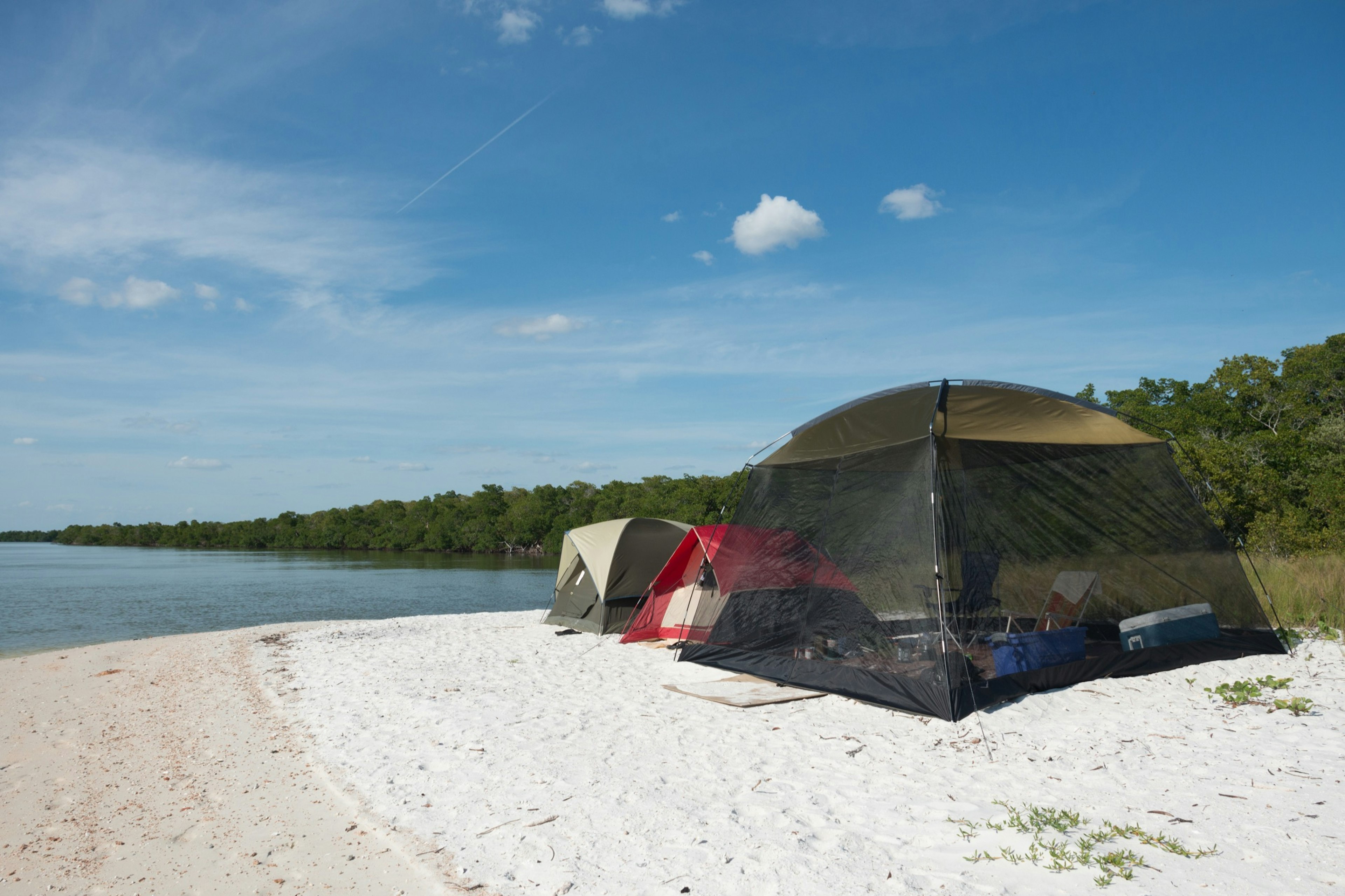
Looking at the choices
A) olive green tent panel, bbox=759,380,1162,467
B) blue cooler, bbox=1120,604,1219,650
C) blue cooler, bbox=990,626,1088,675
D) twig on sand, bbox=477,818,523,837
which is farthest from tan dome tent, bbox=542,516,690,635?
twig on sand, bbox=477,818,523,837

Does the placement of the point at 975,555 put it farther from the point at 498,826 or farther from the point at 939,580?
the point at 498,826

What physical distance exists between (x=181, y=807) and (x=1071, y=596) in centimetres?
693

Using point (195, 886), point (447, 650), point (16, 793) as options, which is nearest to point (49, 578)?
point (447, 650)

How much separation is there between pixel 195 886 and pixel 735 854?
2.49 metres

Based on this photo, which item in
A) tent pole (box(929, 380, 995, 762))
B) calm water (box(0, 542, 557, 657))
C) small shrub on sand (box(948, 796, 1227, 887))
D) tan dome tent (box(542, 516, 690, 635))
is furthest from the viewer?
calm water (box(0, 542, 557, 657))

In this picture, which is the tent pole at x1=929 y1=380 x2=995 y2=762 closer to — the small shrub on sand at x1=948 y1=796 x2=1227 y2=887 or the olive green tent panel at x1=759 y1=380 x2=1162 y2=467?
the olive green tent panel at x1=759 y1=380 x2=1162 y2=467

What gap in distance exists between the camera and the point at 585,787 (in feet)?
14.2

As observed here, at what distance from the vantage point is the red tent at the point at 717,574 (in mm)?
6871

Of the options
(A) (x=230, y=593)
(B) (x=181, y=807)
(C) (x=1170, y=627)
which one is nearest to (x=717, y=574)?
(C) (x=1170, y=627)

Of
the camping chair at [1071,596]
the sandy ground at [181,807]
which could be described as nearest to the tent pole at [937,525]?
the camping chair at [1071,596]

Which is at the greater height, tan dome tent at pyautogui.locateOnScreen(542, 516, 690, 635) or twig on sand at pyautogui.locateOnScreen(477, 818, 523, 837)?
tan dome tent at pyautogui.locateOnScreen(542, 516, 690, 635)

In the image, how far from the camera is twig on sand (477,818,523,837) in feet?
12.4

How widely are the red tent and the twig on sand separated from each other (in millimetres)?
3326

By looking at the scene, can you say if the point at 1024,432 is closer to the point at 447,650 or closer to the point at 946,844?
the point at 946,844
